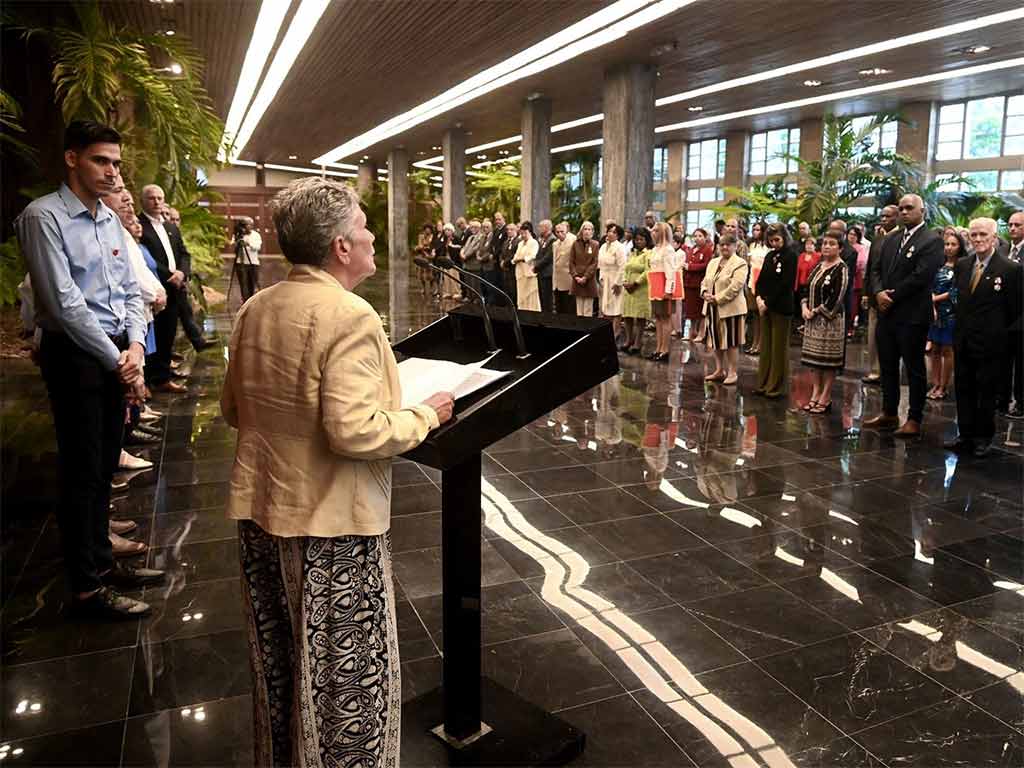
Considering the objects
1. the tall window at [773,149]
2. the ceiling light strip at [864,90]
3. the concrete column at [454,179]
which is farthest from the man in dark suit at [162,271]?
the tall window at [773,149]

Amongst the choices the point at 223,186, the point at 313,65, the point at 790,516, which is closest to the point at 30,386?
the point at 790,516

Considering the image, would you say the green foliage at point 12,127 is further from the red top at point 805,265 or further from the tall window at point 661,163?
the tall window at point 661,163

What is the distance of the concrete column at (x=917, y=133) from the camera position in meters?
17.5

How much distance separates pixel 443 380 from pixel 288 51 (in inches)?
473

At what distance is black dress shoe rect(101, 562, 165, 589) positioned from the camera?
3232mm

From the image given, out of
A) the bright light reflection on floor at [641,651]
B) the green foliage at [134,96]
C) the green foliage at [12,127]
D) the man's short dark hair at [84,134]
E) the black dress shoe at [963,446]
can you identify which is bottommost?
the bright light reflection on floor at [641,651]

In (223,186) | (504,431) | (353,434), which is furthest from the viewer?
(223,186)

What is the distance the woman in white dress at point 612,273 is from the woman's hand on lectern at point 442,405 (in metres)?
8.01

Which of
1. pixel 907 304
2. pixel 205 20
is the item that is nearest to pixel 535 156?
pixel 205 20

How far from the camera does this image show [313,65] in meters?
13.0

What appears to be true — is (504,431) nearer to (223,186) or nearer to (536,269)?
(536,269)

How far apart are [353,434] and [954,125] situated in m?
19.8

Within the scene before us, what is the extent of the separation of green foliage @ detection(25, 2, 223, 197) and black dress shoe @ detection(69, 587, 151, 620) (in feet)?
13.9

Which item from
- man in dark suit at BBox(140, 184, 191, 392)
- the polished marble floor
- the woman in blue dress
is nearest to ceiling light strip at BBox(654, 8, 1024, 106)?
the woman in blue dress
